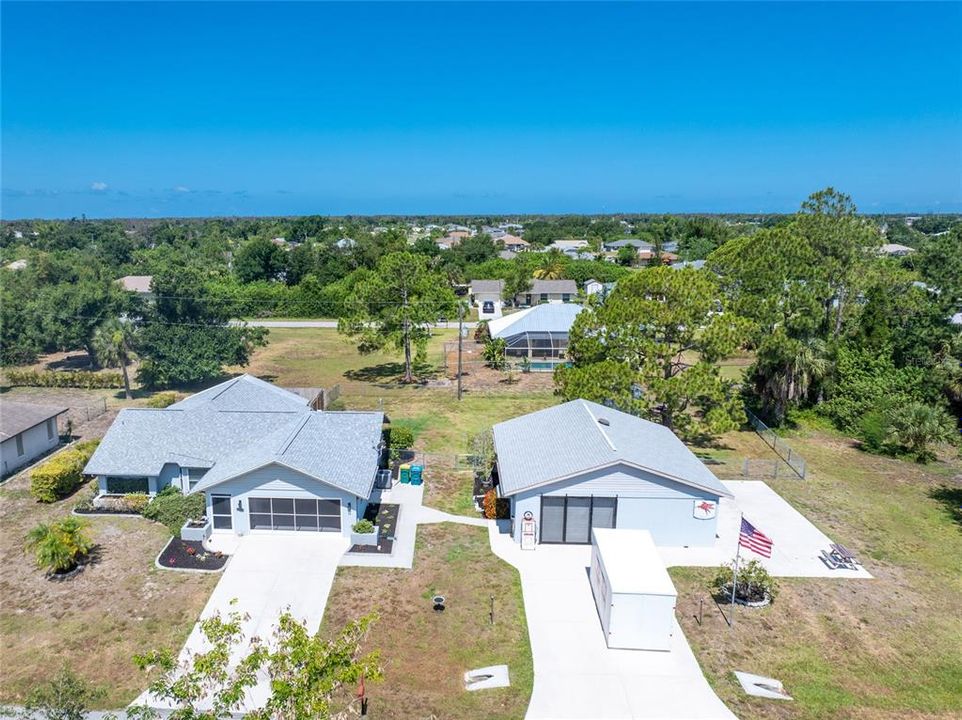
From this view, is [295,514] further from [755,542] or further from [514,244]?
[514,244]

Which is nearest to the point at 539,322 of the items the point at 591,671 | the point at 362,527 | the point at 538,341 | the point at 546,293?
the point at 538,341

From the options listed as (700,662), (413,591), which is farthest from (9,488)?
(700,662)

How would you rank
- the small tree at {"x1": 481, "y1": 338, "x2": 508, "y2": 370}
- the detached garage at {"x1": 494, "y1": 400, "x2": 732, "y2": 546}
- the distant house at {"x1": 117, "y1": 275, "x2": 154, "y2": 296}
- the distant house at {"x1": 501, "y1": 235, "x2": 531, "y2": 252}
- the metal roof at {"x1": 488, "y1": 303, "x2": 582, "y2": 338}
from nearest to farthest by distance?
the detached garage at {"x1": 494, "y1": 400, "x2": 732, "y2": 546}, the small tree at {"x1": 481, "y1": 338, "x2": 508, "y2": 370}, the metal roof at {"x1": 488, "y1": 303, "x2": 582, "y2": 338}, the distant house at {"x1": 117, "y1": 275, "x2": 154, "y2": 296}, the distant house at {"x1": 501, "y1": 235, "x2": 531, "y2": 252}

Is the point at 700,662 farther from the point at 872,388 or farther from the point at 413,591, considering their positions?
the point at 872,388

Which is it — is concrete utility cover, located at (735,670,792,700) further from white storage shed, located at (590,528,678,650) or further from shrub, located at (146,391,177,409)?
shrub, located at (146,391,177,409)

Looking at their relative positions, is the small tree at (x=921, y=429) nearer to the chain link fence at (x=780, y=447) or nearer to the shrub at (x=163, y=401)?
the chain link fence at (x=780, y=447)

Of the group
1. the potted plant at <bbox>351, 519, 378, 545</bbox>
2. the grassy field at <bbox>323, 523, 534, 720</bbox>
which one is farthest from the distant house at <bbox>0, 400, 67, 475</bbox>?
the grassy field at <bbox>323, 523, 534, 720</bbox>
